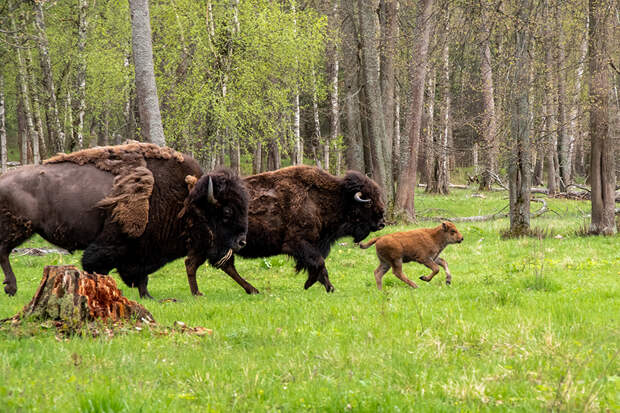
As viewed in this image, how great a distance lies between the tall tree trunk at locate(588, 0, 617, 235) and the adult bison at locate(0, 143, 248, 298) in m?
12.0

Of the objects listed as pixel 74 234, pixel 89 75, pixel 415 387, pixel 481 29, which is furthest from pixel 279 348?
pixel 89 75

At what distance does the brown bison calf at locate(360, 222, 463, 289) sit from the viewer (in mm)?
10180

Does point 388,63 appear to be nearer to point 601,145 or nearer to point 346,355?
point 601,145

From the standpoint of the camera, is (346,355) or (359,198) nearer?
(346,355)

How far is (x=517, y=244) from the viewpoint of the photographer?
49.4 ft

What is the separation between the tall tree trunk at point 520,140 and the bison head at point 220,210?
32.8 feet

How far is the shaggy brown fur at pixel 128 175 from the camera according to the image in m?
8.42

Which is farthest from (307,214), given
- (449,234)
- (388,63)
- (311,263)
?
(388,63)

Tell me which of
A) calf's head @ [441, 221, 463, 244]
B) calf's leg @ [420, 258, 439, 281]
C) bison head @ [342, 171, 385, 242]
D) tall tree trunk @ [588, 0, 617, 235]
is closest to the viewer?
calf's leg @ [420, 258, 439, 281]

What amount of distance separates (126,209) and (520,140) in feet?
38.2

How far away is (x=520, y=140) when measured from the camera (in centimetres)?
1650

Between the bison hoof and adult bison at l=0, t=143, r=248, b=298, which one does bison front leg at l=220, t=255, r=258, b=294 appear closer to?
adult bison at l=0, t=143, r=248, b=298

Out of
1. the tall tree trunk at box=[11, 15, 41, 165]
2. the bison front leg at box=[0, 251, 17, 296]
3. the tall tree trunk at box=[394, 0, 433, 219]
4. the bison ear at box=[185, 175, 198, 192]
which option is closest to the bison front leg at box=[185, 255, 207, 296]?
the bison ear at box=[185, 175, 198, 192]

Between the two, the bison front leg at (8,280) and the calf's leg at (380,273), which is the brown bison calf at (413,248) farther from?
the bison front leg at (8,280)
